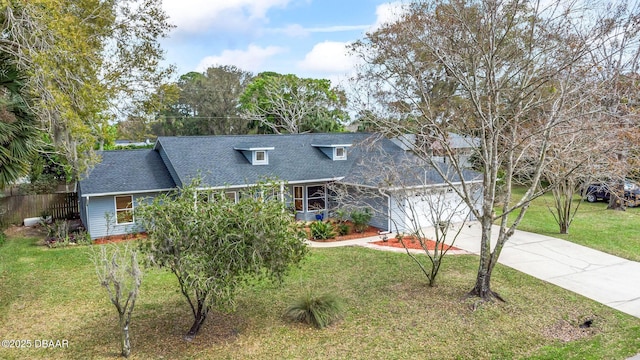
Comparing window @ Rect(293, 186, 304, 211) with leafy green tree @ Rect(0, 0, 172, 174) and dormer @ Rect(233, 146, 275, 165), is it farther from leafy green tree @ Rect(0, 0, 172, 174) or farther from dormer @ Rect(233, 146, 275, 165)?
leafy green tree @ Rect(0, 0, 172, 174)

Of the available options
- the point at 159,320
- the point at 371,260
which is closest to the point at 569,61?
the point at 371,260

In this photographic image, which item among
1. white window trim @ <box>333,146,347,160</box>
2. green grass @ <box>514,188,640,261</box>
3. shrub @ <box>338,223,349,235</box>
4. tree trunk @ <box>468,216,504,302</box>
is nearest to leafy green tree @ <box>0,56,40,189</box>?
shrub @ <box>338,223,349,235</box>

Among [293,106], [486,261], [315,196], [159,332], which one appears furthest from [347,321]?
[293,106]

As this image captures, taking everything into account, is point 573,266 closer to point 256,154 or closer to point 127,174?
point 256,154

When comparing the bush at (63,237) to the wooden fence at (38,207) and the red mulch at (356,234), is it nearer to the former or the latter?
the wooden fence at (38,207)

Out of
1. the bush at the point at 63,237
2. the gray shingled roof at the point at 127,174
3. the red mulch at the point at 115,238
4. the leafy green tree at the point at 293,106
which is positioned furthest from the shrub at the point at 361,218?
the leafy green tree at the point at 293,106

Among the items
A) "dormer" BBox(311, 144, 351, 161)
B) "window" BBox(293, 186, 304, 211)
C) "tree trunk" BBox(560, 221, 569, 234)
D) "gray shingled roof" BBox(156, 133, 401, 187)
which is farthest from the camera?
"dormer" BBox(311, 144, 351, 161)
